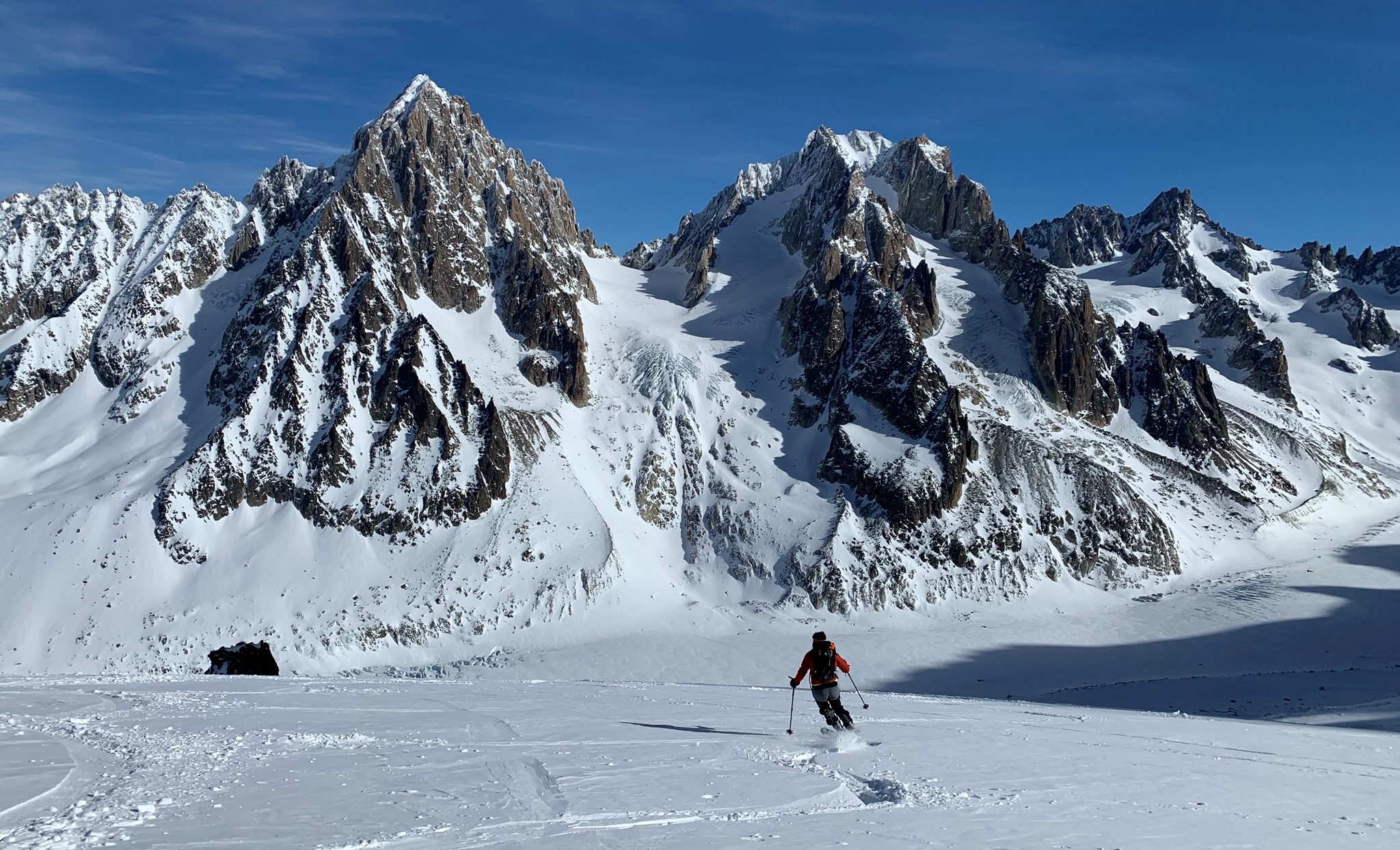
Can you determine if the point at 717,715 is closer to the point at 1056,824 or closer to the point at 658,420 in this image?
the point at 1056,824

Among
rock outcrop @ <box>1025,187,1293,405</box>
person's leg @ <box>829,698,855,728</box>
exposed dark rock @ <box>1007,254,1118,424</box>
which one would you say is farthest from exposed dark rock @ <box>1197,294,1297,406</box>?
person's leg @ <box>829,698,855,728</box>

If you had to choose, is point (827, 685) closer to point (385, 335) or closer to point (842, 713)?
point (842, 713)

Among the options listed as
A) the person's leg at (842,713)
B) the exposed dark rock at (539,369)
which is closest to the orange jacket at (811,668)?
the person's leg at (842,713)

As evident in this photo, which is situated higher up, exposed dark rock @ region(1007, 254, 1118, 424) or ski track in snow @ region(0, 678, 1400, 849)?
exposed dark rock @ region(1007, 254, 1118, 424)

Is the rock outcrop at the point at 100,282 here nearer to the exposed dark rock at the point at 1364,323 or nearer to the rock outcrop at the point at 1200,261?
the rock outcrop at the point at 1200,261

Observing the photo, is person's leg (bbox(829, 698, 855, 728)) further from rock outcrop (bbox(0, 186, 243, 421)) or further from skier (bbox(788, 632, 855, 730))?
rock outcrop (bbox(0, 186, 243, 421))

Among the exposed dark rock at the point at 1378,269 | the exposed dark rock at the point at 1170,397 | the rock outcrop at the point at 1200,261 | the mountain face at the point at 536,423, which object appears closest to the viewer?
the mountain face at the point at 536,423
